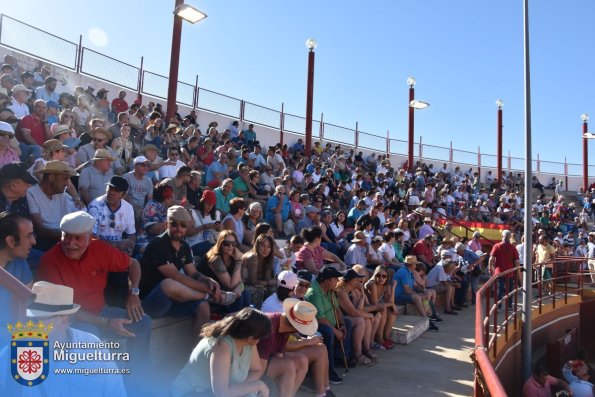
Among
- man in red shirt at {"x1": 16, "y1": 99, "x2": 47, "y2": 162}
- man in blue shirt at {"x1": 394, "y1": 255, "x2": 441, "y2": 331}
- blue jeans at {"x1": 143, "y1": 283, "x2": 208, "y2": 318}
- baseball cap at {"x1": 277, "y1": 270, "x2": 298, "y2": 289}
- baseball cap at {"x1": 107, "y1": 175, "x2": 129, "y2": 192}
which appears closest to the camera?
blue jeans at {"x1": 143, "y1": 283, "x2": 208, "y2": 318}

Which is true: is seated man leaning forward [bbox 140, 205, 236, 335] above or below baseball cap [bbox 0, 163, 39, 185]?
below

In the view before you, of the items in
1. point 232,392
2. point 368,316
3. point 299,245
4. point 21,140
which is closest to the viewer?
point 232,392

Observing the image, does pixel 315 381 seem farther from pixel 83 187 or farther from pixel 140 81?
pixel 140 81

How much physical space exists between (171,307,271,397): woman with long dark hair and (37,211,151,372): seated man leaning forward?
0.63 m

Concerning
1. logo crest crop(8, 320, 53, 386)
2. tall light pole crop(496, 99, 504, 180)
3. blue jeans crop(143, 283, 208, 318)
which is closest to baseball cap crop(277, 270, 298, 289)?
blue jeans crop(143, 283, 208, 318)

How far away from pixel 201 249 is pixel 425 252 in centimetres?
659

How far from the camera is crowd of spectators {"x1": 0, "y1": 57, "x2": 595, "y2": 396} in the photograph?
156 inches

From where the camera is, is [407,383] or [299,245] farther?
[299,245]

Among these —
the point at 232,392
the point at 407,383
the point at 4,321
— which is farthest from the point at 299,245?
the point at 4,321

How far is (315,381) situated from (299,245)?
2.95m

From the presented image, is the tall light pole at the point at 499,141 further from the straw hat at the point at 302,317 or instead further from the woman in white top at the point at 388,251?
the straw hat at the point at 302,317

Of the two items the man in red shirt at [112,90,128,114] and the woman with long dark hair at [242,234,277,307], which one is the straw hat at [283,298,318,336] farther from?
the man in red shirt at [112,90,128,114]

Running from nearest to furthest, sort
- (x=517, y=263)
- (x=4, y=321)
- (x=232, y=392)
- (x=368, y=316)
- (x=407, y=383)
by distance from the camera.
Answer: (x=4, y=321) → (x=232, y=392) → (x=407, y=383) → (x=368, y=316) → (x=517, y=263)

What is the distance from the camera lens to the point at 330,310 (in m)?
6.15
